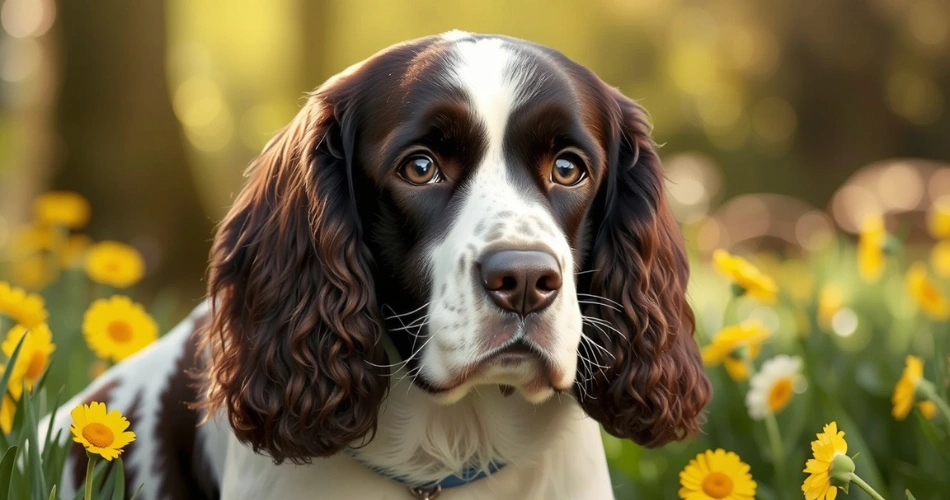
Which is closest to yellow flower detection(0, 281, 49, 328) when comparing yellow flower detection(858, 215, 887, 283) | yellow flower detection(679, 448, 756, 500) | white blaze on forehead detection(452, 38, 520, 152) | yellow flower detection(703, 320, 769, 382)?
white blaze on forehead detection(452, 38, 520, 152)

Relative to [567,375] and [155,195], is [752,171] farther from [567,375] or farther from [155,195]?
[567,375]

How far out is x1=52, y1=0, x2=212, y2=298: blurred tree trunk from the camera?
281 inches

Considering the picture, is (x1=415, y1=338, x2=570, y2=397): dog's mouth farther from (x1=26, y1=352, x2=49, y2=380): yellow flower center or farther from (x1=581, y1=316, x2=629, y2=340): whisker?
(x1=26, y1=352, x2=49, y2=380): yellow flower center

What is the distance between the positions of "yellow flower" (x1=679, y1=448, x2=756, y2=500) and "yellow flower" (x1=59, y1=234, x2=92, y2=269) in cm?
380

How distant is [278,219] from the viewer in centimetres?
301

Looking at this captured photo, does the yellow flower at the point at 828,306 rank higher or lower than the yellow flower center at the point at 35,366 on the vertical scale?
lower

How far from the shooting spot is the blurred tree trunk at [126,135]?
7.14 m

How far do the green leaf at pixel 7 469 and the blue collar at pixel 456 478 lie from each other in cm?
92

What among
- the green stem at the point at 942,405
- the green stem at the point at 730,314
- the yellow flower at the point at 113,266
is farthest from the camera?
the yellow flower at the point at 113,266

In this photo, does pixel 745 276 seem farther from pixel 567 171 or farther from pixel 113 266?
pixel 113 266

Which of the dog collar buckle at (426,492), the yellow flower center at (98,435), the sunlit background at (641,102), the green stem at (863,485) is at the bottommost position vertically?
the sunlit background at (641,102)

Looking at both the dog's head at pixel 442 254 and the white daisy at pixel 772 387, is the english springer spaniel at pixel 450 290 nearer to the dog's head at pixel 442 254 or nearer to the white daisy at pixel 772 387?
the dog's head at pixel 442 254

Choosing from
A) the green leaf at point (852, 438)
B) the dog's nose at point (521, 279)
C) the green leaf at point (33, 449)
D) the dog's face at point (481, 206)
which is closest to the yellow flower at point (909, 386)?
the green leaf at point (852, 438)

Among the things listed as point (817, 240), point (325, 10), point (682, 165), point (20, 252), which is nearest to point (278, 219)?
point (20, 252)
